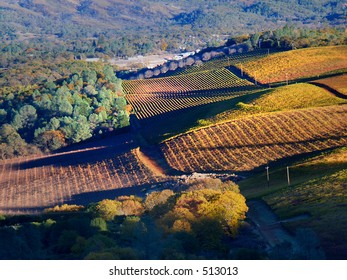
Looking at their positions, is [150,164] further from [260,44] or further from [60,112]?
[260,44]

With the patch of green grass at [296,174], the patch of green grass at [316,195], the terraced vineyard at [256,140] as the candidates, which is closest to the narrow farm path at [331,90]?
the terraced vineyard at [256,140]

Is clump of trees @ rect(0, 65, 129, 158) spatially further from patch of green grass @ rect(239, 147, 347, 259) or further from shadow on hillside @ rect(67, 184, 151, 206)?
patch of green grass @ rect(239, 147, 347, 259)

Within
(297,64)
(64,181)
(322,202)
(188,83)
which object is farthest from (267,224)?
(188,83)

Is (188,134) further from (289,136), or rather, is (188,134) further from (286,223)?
(286,223)

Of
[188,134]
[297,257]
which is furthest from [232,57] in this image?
[297,257]

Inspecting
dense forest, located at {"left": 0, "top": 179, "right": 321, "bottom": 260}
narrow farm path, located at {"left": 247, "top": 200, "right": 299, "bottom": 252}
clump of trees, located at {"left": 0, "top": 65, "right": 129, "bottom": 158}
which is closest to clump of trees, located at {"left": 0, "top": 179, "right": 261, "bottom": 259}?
dense forest, located at {"left": 0, "top": 179, "right": 321, "bottom": 260}

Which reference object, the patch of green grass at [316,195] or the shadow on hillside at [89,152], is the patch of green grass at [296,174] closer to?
the patch of green grass at [316,195]
